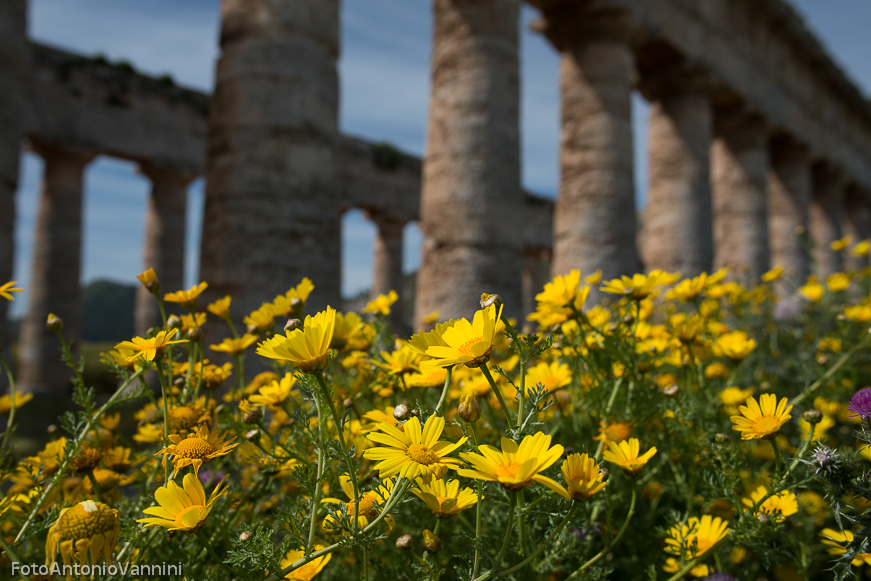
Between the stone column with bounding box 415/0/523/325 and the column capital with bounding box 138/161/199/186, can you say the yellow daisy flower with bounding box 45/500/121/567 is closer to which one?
the stone column with bounding box 415/0/523/325

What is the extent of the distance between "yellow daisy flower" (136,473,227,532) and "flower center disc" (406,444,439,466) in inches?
12.0

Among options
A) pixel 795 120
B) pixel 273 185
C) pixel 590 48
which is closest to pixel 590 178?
pixel 590 48

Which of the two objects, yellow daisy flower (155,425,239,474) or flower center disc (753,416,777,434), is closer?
yellow daisy flower (155,425,239,474)

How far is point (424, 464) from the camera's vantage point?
33.5 inches

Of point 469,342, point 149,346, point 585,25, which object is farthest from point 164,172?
point 469,342

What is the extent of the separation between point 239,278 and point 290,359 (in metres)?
4.01

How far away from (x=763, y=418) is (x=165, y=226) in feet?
42.1

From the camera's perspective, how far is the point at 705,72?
949 centimetres

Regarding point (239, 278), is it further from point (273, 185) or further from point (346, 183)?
point (346, 183)

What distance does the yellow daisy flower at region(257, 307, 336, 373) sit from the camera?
2.86 feet

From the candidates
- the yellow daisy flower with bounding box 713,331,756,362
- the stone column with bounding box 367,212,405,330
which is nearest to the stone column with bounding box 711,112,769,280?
the stone column with bounding box 367,212,405,330

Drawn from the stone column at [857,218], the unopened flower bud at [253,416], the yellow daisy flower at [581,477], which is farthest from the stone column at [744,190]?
the unopened flower bud at [253,416]

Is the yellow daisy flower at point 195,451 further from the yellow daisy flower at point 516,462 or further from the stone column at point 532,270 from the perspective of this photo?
the stone column at point 532,270

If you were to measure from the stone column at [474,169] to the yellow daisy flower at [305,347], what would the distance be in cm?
488
